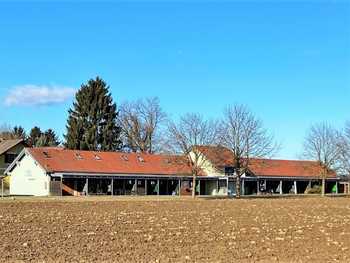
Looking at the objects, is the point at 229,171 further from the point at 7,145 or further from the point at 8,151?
the point at 7,145

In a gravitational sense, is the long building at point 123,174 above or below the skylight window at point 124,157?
below

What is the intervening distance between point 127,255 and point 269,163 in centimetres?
8170

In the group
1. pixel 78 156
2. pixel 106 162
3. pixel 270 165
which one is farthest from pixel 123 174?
pixel 270 165

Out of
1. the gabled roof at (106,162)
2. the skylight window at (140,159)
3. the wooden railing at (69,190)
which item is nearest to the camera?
the wooden railing at (69,190)

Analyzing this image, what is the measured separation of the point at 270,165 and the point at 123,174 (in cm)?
2769

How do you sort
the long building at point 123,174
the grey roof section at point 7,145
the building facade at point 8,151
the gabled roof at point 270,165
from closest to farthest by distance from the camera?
1. the long building at point 123,174
2. the gabled roof at point 270,165
3. the building facade at point 8,151
4. the grey roof section at point 7,145

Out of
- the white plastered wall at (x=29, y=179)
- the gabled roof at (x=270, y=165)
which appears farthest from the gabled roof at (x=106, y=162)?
the gabled roof at (x=270, y=165)

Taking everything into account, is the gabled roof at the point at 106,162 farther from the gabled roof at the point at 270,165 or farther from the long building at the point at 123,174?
the gabled roof at the point at 270,165

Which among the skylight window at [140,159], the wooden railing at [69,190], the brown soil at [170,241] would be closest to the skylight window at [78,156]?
the wooden railing at [69,190]

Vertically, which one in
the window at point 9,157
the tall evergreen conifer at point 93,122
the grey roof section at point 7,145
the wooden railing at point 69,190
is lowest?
the wooden railing at point 69,190

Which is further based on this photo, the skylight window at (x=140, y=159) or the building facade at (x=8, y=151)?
the building facade at (x=8, y=151)

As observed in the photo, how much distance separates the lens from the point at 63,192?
7012 centimetres

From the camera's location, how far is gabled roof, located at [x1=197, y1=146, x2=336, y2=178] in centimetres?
7338

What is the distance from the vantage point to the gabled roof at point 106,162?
234 ft
